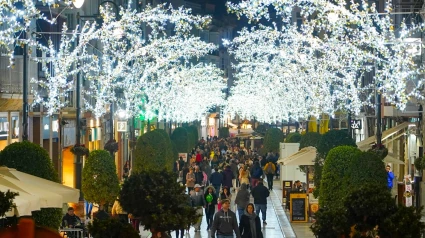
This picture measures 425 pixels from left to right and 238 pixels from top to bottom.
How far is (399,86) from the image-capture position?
2638 cm

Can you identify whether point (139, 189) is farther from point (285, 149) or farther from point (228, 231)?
point (285, 149)

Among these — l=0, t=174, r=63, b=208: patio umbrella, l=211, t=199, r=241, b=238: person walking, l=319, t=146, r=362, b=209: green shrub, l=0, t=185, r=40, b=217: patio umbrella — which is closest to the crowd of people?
l=211, t=199, r=241, b=238: person walking

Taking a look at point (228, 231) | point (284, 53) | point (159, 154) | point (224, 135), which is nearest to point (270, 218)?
point (159, 154)

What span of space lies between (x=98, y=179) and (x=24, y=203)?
13.0 meters

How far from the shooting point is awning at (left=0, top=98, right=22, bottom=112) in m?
30.7

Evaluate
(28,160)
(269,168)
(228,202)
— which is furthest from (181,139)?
(28,160)

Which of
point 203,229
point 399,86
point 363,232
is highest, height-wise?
point 399,86

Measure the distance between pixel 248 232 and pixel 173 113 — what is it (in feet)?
139

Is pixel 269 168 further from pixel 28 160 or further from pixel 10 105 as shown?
pixel 28 160

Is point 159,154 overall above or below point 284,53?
below

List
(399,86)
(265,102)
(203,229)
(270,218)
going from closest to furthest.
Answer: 1. (399,86)
2. (203,229)
3. (270,218)
4. (265,102)

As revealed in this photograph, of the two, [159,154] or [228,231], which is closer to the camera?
[228,231]

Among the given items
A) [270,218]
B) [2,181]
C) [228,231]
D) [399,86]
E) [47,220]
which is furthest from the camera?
[270,218]

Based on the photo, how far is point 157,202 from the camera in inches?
599
